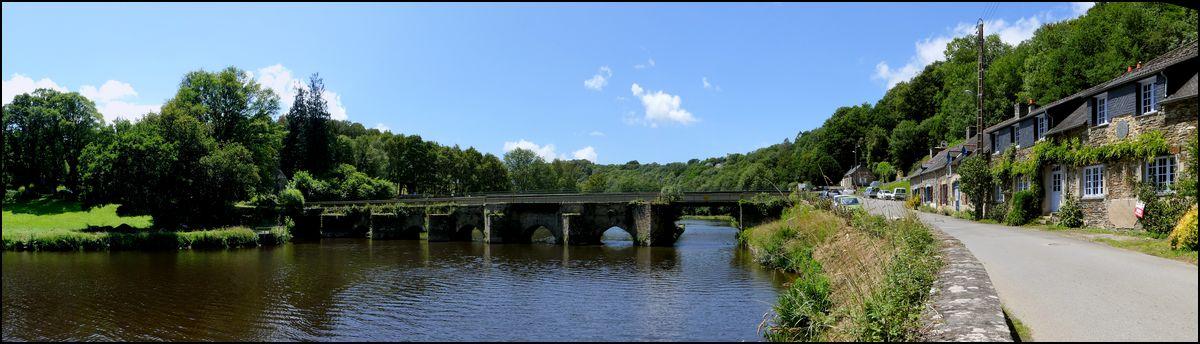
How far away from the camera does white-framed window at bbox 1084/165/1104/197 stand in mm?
22094

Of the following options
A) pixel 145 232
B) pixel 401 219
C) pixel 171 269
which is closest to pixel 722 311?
pixel 171 269

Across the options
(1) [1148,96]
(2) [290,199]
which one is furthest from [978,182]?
(2) [290,199]

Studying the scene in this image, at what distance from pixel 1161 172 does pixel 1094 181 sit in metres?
3.01

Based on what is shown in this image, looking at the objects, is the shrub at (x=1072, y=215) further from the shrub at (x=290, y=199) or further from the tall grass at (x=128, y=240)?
the shrub at (x=290, y=199)

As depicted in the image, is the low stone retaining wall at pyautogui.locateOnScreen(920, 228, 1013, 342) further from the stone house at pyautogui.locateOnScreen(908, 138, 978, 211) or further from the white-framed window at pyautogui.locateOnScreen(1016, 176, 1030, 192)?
the stone house at pyautogui.locateOnScreen(908, 138, 978, 211)

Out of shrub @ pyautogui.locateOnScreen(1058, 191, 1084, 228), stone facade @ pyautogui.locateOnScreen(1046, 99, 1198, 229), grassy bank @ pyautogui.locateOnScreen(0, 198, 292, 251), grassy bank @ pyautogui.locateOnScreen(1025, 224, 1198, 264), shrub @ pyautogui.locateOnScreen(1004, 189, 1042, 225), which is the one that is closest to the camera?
grassy bank @ pyautogui.locateOnScreen(1025, 224, 1198, 264)

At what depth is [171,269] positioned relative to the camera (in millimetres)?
26391

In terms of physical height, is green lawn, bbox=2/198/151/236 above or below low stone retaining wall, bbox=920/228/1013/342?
below

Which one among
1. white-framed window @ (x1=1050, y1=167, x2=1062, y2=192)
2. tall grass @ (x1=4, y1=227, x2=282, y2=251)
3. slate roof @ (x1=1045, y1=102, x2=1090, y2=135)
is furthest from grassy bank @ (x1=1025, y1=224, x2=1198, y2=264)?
tall grass @ (x1=4, y1=227, x2=282, y2=251)

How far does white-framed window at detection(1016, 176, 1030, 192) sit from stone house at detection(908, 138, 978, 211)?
423 centimetres

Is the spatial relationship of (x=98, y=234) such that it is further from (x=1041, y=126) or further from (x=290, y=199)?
(x=1041, y=126)

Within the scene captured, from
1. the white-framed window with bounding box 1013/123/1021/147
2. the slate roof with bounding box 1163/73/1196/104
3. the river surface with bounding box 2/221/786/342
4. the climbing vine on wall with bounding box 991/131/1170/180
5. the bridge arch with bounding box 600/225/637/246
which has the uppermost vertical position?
the slate roof with bounding box 1163/73/1196/104

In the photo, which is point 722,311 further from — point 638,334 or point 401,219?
point 401,219

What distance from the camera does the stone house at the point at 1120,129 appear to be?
1877cm
